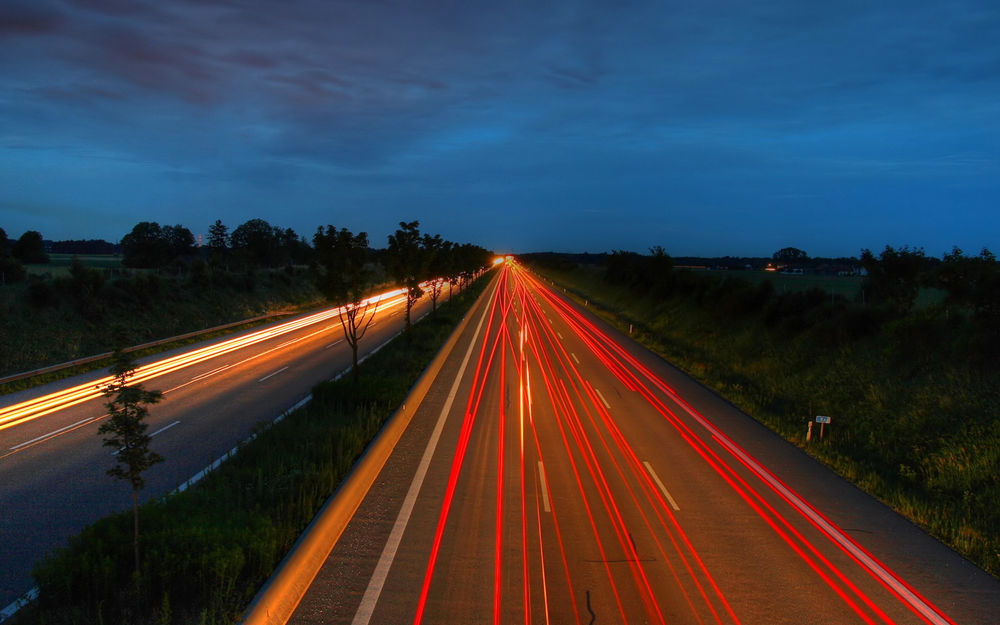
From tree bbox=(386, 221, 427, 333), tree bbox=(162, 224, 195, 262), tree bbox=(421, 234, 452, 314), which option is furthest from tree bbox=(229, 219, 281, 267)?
tree bbox=(386, 221, 427, 333)

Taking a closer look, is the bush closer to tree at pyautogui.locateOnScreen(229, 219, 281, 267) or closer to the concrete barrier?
the concrete barrier

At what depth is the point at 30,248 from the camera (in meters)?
70.4

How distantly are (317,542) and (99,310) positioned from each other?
1224 inches

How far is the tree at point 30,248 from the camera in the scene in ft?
226

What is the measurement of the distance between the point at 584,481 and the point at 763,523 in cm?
291

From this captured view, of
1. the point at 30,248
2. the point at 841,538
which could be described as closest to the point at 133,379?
the point at 841,538

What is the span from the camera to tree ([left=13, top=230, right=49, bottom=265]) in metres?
68.9

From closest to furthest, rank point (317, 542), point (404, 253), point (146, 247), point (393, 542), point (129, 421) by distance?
point (129, 421), point (317, 542), point (393, 542), point (404, 253), point (146, 247)

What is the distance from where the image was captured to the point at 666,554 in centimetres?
727

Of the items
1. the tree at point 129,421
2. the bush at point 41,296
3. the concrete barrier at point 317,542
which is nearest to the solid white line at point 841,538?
the concrete barrier at point 317,542

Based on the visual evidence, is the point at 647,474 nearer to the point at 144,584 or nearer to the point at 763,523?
the point at 763,523

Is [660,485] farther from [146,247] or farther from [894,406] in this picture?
[146,247]

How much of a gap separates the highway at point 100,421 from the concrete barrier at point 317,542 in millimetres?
2800

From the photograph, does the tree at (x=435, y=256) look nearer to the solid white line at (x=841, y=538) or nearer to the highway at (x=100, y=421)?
the highway at (x=100, y=421)
